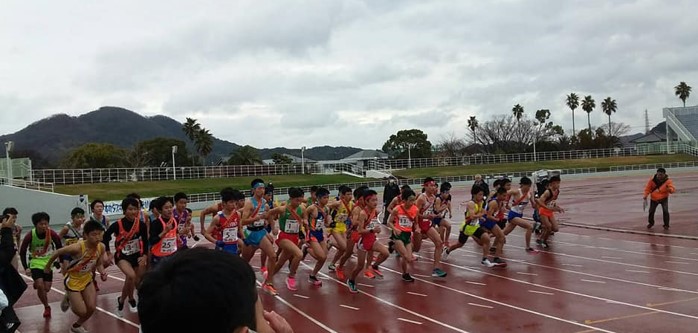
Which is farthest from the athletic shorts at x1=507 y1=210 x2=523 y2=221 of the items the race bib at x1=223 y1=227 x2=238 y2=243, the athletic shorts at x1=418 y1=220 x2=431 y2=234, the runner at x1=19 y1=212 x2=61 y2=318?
the runner at x1=19 y1=212 x2=61 y2=318

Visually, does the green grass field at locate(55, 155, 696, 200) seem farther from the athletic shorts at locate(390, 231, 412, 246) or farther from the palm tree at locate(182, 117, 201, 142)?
the athletic shorts at locate(390, 231, 412, 246)

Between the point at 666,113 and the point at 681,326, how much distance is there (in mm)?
82896

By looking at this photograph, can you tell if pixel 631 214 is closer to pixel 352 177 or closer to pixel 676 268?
pixel 676 268

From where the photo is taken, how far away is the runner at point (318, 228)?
11.2m

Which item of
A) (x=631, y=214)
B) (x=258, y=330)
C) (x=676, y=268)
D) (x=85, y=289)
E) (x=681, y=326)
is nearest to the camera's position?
(x=258, y=330)

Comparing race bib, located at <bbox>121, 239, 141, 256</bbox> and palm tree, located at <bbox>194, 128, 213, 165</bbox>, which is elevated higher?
palm tree, located at <bbox>194, 128, 213, 165</bbox>

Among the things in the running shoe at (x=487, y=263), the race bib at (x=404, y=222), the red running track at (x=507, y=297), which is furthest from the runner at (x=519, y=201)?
the race bib at (x=404, y=222)

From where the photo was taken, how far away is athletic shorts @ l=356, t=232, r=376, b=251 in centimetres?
1111

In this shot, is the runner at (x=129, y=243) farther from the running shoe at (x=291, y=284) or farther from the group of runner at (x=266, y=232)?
the running shoe at (x=291, y=284)

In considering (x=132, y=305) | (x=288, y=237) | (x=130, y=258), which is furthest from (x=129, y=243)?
(x=288, y=237)

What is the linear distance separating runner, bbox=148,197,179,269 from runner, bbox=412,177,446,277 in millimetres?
4973

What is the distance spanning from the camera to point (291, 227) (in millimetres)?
10938

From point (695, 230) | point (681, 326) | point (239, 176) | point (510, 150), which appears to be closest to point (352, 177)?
point (239, 176)

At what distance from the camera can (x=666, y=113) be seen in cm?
8056
